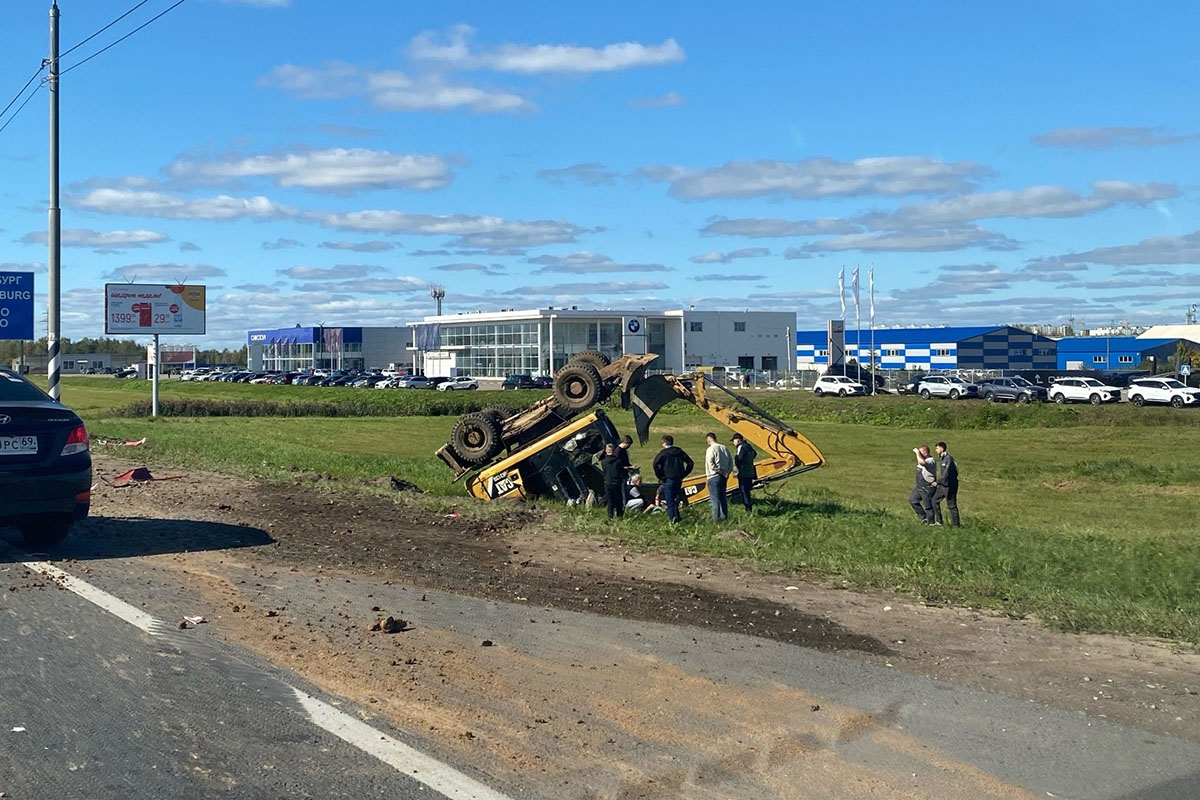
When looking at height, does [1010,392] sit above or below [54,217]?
below

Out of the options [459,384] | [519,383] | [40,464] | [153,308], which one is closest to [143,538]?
[40,464]

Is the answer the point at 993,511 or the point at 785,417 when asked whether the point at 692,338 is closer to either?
the point at 785,417

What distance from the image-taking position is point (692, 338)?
125062mm

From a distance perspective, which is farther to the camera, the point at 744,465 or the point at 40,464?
the point at 744,465

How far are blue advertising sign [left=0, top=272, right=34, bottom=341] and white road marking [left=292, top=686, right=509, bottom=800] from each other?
24.2 metres

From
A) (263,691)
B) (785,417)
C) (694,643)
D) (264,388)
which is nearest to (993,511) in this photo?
(694,643)

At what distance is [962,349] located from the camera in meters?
117

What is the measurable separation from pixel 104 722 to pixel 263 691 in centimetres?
89

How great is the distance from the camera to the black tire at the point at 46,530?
456 inches

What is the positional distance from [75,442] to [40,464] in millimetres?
419

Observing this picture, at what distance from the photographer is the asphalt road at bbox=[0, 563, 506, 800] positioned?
17.7 feet

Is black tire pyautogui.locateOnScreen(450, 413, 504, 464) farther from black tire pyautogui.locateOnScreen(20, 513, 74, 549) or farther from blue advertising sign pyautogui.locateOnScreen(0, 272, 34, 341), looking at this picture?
blue advertising sign pyautogui.locateOnScreen(0, 272, 34, 341)

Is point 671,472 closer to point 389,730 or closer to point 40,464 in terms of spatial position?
point 40,464

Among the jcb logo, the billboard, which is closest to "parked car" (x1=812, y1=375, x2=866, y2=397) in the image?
the billboard
